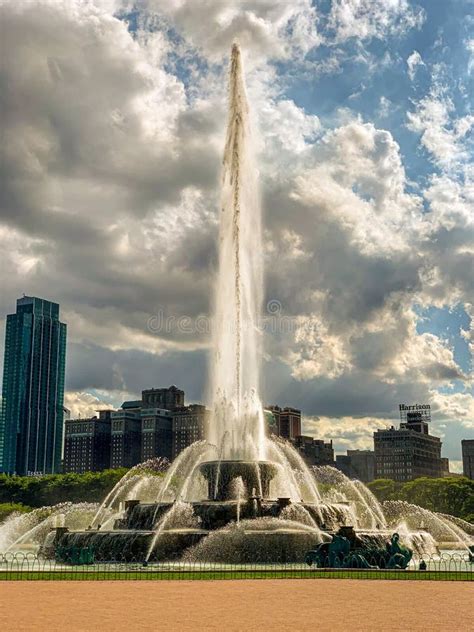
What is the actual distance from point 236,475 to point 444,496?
60934 mm

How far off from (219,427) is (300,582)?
956 inches

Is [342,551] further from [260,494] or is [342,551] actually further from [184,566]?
[260,494]

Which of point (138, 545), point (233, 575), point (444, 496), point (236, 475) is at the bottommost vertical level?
point (233, 575)

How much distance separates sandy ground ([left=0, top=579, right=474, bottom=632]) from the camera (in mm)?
17781

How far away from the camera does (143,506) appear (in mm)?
42625

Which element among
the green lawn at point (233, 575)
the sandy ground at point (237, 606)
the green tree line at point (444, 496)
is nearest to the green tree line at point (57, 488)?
the green tree line at point (444, 496)

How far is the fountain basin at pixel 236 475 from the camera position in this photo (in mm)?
45875

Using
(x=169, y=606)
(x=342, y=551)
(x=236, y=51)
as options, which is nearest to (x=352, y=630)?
(x=169, y=606)

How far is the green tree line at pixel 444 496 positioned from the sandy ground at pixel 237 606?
71.5 metres

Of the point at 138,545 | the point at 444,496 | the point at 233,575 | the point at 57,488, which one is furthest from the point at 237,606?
the point at 57,488

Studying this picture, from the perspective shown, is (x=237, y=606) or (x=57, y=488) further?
(x=57, y=488)

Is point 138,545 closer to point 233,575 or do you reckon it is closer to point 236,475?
point 233,575

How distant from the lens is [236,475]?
4616 centimetres

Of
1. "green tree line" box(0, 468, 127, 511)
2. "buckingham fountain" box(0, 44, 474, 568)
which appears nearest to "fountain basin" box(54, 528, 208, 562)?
"buckingham fountain" box(0, 44, 474, 568)
